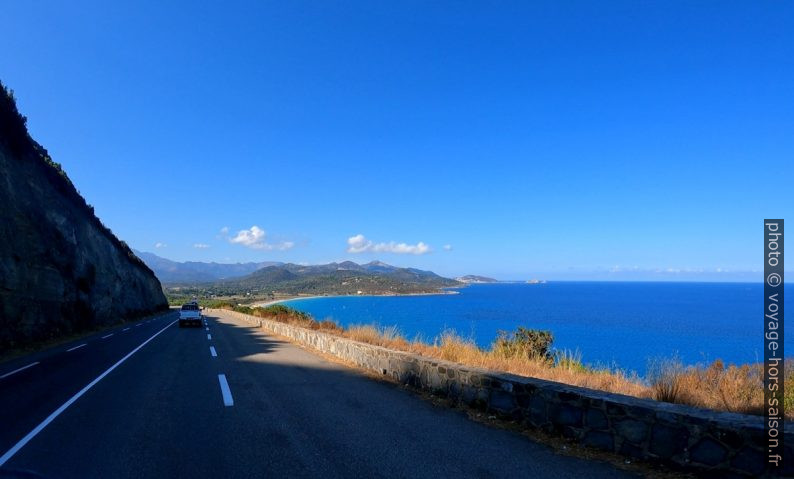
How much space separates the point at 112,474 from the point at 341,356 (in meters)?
9.16

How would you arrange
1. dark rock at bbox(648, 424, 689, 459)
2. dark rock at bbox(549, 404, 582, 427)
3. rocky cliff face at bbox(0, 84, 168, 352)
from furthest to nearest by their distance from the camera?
rocky cliff face at bbox(0, 84, 168, 352)
dark rock at bbox(549, 404, 582, 427)
dark rock at bbox(648, 424, 689, 459)

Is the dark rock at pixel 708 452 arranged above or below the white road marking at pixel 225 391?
above

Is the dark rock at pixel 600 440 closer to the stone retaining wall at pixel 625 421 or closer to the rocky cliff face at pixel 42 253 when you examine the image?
the stone retaining wall at pixel 625 421

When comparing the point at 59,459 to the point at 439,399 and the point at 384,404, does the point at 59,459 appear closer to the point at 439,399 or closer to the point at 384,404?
the point at 384,404

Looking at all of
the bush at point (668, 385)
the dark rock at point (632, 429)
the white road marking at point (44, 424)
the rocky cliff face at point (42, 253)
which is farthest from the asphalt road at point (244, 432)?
the rocky cliff face at point (42, 253)

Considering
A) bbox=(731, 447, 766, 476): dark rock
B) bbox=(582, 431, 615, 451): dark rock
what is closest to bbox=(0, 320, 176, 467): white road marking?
bbox=(582, 431, 615, 451): dark rock

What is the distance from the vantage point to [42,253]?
22500 mm

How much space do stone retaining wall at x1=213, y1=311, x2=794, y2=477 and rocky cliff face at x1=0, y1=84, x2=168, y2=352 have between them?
724 inches

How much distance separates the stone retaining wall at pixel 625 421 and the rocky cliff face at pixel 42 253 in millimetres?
18391

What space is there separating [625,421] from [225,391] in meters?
7.15

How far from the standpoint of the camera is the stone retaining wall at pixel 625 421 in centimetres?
421

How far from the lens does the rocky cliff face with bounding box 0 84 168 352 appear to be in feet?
61.7

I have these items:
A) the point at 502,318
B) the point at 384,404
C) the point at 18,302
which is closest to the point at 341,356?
the point at 384,404

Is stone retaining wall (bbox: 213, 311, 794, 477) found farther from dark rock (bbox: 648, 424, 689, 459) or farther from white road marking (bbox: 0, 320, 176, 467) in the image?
white road marking (bbox: 0, 320, 176, 467)
